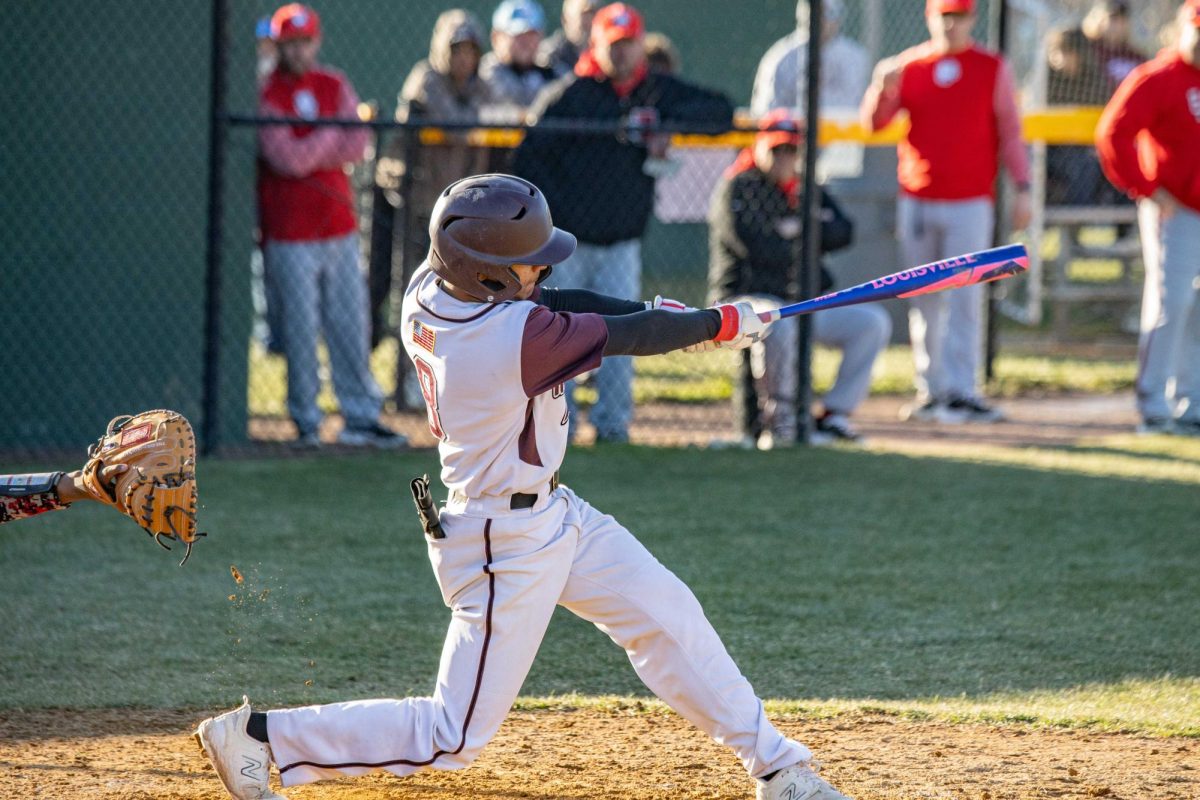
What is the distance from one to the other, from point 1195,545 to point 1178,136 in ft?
9.64

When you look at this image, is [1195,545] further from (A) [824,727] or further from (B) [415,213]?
(B) [415,213]

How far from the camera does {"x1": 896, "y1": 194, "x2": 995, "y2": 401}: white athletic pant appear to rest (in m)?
8.92

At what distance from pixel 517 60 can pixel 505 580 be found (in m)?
Answer: 6.89

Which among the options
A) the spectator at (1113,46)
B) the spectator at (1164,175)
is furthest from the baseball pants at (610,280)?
the spectator at (1113,46)

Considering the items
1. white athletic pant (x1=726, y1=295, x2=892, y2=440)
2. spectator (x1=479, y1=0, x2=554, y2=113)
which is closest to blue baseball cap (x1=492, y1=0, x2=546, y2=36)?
spectator (x1=479, y1=0, x2=554, y2=113)

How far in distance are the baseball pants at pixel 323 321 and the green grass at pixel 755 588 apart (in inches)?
17.7

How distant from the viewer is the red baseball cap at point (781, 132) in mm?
8219

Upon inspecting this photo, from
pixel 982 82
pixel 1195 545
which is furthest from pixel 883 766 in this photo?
pixel 982 82

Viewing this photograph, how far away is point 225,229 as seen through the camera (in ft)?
26.2

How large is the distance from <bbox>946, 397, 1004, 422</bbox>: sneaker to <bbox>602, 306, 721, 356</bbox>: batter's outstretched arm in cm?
597

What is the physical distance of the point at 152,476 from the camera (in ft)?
11.5

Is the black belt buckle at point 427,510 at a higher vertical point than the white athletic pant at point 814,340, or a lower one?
higher

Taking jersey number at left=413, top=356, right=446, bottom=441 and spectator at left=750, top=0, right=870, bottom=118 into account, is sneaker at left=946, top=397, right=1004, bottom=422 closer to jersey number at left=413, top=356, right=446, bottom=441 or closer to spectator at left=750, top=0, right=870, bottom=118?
spectator at left=750, top=0, right=870, bottom=118

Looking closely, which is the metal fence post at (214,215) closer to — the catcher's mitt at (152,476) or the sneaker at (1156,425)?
the catcher's mitt at (152,476)
